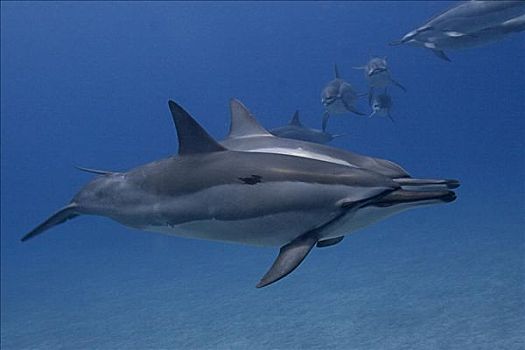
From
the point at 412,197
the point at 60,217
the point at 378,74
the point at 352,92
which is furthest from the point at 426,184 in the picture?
the point at 378,74

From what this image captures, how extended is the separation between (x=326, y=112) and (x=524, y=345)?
521 cm

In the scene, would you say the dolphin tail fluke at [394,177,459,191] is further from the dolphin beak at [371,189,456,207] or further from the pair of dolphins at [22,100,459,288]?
the dolphin beak at [371,189,456,207]

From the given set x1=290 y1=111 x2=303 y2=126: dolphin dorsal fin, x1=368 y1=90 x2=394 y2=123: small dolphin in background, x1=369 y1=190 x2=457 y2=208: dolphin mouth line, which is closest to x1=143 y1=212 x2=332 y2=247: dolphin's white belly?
x1=369 y1=190 x2=457 y2=208: dolphin mouth line

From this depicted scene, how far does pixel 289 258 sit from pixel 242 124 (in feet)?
7.65

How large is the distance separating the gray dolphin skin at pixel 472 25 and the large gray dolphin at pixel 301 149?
3.77 m

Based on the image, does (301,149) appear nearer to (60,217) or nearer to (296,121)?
(60,217)

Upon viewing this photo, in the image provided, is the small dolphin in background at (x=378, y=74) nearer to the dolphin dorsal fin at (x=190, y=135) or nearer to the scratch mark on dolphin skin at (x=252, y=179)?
the dolphin dorsal fin at (x=190, y=135)

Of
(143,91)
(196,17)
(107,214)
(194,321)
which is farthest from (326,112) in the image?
(143,91)

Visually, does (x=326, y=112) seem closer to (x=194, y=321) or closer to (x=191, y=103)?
(x=194, y=321)

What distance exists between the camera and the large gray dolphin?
3914mm

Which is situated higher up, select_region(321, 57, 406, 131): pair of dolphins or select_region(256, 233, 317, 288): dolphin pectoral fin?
select_region(321, 57, 406, 131): pair of dolphins

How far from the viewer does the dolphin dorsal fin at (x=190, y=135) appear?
4348mm

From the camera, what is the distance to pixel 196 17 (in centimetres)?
6856

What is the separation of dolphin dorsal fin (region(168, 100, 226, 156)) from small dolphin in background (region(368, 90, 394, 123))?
7.01m
